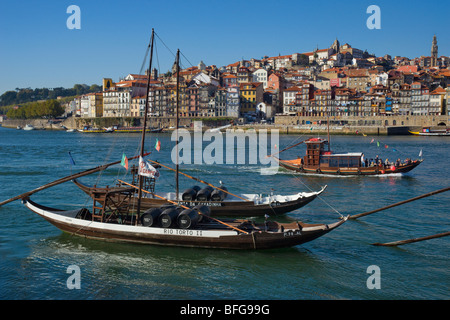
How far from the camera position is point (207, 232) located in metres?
16.5

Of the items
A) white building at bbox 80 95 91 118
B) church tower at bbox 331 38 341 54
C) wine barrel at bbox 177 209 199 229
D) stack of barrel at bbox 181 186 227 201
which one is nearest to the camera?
wine barrel at bbox 177 209 199 229

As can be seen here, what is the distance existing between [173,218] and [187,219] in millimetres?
623

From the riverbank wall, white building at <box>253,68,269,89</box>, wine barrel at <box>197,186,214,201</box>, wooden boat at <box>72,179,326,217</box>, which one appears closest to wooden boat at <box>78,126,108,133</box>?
the riverbank wall

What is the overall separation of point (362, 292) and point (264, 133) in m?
83.3

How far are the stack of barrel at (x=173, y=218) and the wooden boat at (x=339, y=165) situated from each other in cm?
2173

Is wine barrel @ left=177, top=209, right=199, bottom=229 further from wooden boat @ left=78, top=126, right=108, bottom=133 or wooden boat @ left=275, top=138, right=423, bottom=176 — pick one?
wooden boat @ left=78, top=126, right=108, bottom=133

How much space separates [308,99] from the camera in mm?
109812

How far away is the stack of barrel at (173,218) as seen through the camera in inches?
656

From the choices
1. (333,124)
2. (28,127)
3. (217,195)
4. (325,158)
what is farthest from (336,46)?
(217,195)

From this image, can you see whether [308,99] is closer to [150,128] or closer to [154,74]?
[150,128]

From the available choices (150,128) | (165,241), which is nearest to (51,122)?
(150,128)

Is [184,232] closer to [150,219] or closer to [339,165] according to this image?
[150,219]

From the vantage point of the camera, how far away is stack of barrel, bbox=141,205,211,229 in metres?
16.7

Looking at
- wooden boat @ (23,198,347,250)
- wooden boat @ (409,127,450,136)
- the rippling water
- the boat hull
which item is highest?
wooden boat @ (409,127,450,136)
